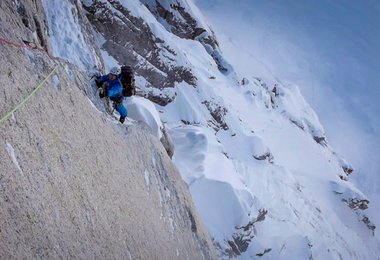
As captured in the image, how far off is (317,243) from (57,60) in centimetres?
3377

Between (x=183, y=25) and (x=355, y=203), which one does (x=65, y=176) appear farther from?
(x=355, y=203)

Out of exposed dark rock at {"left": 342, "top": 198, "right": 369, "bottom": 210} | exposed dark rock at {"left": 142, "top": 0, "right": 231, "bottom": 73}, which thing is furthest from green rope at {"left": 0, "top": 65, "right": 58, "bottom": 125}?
exposed dark rock at {"left": 342, "top": 198, "right": 369, "bottom": 210}

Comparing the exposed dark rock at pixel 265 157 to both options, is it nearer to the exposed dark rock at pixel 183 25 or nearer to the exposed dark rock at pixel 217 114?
the exposed dark rock at pixel 217 114

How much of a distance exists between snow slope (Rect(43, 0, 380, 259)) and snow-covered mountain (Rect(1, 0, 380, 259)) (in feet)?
0.32

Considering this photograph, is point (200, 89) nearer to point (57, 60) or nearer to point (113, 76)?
point (113, 76)

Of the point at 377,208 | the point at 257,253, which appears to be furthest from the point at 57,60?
the point at 377,208

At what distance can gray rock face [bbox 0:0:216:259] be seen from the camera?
376 cm

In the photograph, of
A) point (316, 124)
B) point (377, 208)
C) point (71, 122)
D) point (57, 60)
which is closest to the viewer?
point (71, 122)

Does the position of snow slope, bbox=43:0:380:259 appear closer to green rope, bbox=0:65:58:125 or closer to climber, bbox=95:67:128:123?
climber, bbox=95:67:128:123

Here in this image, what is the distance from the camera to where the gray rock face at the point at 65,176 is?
3.76 meters

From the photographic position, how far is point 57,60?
6.04 metres

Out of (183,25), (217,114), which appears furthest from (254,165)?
(183,25)

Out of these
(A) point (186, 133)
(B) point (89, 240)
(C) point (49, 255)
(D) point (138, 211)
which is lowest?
(A) point (186, 133)

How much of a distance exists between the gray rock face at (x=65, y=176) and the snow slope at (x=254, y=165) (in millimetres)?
5209
